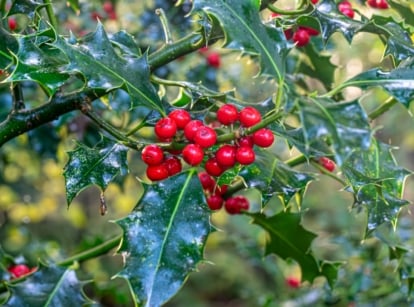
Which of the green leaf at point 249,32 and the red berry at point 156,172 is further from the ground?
the green leaf at point 249,32

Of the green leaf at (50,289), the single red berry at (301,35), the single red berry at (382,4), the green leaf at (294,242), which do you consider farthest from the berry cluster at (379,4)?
the green leaf at (50,289)

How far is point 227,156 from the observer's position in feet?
3.15

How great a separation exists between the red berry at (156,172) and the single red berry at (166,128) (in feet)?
0.23

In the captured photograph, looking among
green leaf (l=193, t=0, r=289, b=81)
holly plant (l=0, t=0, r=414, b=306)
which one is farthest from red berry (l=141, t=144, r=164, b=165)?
green leaf (l=193, t=0, r=289, b=81)

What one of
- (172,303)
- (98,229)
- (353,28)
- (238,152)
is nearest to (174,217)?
(238,152)

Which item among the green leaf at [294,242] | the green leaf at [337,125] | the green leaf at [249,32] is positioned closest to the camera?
the green leaf at [337,125]

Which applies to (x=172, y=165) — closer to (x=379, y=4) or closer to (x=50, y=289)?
(x=50, y=289)

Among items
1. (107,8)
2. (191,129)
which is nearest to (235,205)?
(191,129)

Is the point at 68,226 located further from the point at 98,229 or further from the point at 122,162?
the point at 122,162

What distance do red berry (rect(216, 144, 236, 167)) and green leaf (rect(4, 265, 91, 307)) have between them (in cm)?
54

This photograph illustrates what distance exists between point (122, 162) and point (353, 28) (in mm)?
496

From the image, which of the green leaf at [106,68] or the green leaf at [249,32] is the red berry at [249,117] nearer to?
the green leaf at [249,32]

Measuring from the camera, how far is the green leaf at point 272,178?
1.19m

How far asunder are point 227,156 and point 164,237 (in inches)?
7.0
